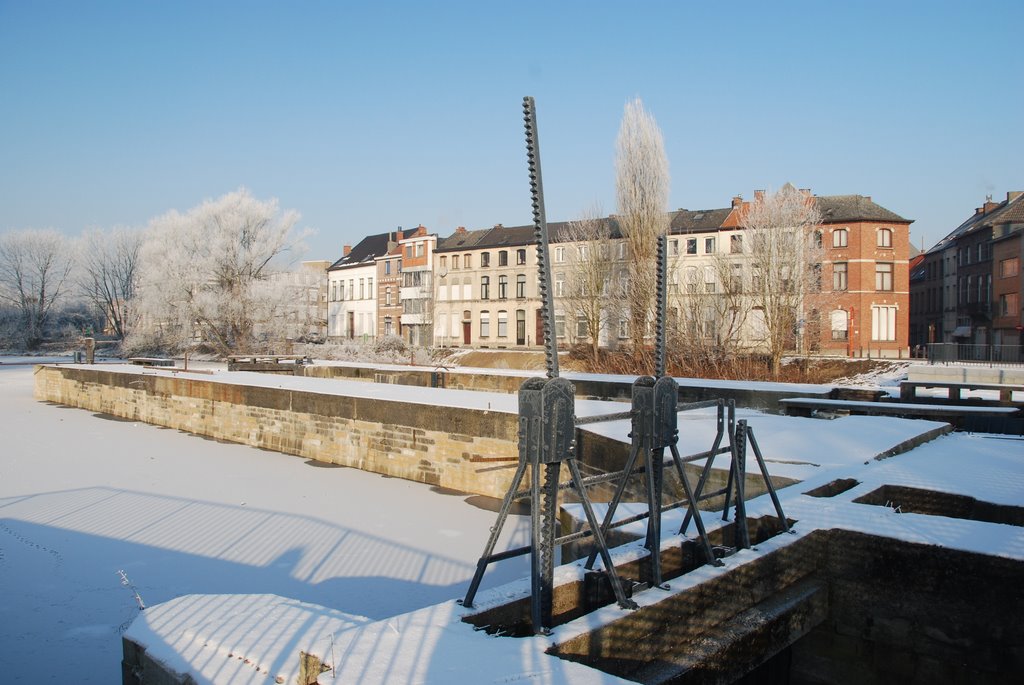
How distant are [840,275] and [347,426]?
30561 mm

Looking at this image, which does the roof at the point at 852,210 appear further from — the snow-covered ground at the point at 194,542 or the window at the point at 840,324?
the snow-covered ground at the point at 194,542

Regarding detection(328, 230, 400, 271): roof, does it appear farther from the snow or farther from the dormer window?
the snow

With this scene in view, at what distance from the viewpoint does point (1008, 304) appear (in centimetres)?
3597

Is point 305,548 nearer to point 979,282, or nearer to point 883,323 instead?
point 883,323

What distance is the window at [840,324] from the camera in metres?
36.4

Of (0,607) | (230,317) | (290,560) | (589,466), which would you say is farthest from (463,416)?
(230,317)

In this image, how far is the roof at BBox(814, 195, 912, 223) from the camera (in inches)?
1436

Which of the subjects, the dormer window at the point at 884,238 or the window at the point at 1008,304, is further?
the dormer window at the point at 884,238

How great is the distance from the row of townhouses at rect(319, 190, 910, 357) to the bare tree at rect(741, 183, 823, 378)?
0.41 metres

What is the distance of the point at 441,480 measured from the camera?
1257 centimetres

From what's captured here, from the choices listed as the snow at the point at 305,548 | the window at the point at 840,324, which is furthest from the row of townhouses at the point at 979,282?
the snow at the point at 305,548

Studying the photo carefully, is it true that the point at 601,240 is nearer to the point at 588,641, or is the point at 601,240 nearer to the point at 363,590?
the point at 363,590

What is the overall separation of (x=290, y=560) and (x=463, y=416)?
4475 mm

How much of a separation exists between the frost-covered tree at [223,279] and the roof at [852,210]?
30035 millimetres
